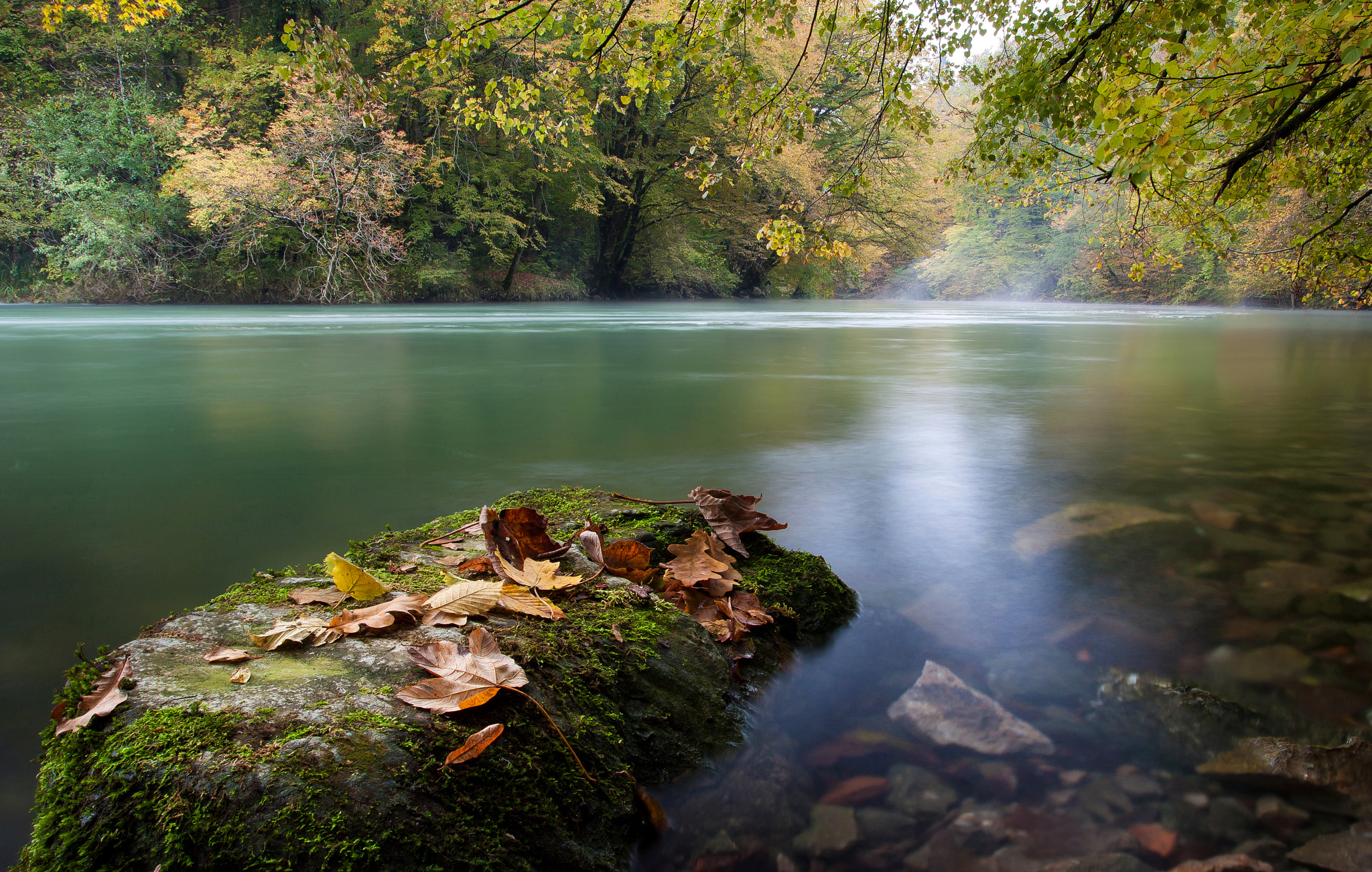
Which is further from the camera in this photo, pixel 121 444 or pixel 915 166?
pixel 915 166

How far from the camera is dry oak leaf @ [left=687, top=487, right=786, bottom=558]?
275 centimetres

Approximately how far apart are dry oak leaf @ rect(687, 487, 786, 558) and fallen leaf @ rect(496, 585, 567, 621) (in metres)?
0.99

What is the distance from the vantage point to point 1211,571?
304 centimetres

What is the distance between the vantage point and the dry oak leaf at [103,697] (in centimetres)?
124

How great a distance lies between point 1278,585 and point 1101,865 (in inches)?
77.9

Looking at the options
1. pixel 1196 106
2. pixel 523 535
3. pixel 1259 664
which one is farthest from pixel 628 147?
pixel 1259 664

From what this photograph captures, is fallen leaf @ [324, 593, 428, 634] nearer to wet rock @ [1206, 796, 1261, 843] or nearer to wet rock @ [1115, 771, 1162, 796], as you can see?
wet rock @ [1115, 771, 1162, 796]

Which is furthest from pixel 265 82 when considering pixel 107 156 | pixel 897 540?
pixel 897 540

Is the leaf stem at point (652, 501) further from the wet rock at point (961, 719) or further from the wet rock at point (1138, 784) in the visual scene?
the wet rock at point (1138, 784)

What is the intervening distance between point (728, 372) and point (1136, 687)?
729cm

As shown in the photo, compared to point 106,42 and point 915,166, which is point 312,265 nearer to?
point 106,42

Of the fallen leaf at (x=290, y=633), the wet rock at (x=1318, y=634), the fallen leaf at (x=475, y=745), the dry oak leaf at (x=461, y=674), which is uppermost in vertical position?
the dry oak leaf at (x=461, y=674)

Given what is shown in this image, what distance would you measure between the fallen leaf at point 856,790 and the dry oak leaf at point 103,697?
1419mm

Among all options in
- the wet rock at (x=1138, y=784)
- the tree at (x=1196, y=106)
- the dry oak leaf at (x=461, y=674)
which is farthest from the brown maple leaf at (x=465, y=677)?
the tree at (x=1196, y=106)
